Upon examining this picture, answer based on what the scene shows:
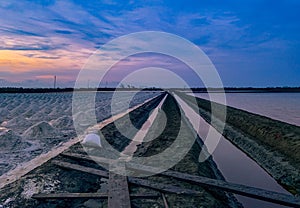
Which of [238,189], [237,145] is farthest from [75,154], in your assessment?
[237,145]

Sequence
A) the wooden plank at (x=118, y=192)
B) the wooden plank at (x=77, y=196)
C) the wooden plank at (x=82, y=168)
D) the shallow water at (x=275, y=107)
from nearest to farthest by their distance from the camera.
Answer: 1. the wooden plank at (x=118, y=192)
2. the wooden plank at (x=77, y=196)
3. the wooden plank at (x=82, y=168)
4. the shallow water at (x=275, y=107)

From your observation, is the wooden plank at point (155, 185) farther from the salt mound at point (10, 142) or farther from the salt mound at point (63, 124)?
the salt mound at point (63, 124)

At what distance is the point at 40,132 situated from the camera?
11.4 m

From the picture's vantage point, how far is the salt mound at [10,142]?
8992mm

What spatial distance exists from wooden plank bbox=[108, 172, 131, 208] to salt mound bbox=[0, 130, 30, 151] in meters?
4.43

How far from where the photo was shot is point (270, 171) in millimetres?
9047

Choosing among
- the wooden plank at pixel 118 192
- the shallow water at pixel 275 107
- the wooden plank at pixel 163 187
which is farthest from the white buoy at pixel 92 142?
the shallow water at pixel 275 107

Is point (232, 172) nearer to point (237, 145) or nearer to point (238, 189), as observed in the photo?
point (238, 189)

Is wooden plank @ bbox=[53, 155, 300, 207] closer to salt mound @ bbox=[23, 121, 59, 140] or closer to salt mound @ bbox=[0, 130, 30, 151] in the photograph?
salt mound @ bbox=[0, 130, 30, 151]

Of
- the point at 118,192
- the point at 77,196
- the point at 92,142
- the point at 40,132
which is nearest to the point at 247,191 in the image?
the point at 118,192

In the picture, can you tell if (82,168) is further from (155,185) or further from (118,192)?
(155,185)

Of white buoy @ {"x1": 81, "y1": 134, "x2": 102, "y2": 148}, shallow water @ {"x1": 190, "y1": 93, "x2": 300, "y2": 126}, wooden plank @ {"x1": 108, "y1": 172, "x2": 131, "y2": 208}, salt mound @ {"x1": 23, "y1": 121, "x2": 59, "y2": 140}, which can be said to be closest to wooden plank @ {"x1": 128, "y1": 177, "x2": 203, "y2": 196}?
wooden plank @ {"x1": 108, "y1": 172, "x2": 131, "y2": 208}

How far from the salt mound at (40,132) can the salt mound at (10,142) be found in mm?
892

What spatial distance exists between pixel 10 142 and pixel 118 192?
5.89 metres
